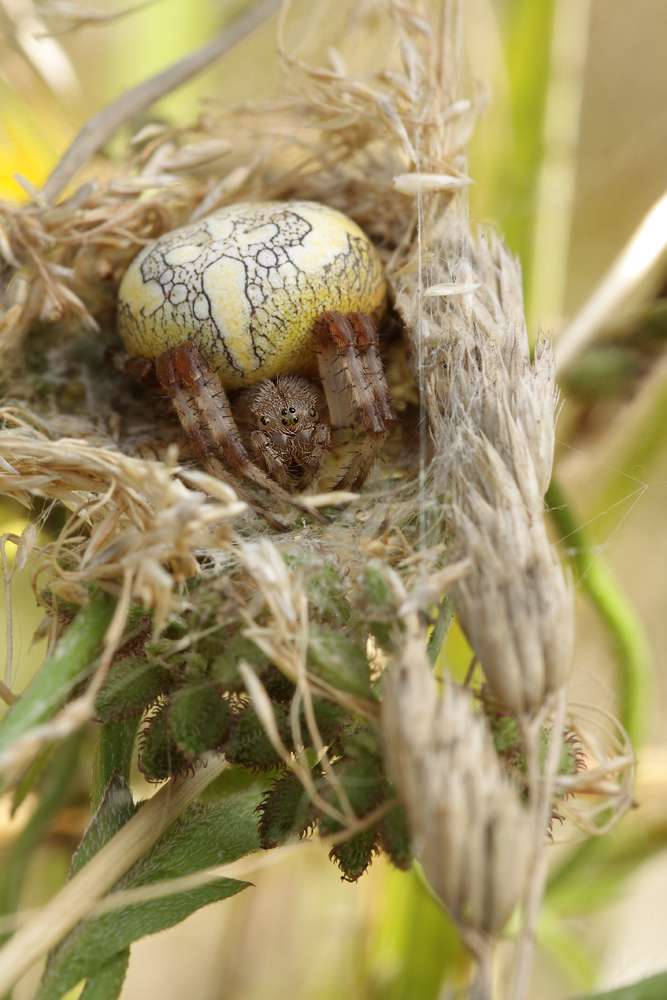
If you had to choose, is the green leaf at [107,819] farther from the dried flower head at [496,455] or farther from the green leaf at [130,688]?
the dried flower head at [496,455]

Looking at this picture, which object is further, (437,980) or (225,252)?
(437,980)

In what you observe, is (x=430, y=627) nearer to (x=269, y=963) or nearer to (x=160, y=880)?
(x=160, y=880)

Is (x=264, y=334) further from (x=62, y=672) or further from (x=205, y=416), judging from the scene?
(x=62, y=672)

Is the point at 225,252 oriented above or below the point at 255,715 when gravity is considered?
above

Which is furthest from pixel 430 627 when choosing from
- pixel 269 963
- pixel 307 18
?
pixel 307 18

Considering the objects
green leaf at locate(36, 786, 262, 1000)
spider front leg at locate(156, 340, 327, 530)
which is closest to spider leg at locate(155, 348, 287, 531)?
spider front leg at locate(156, 340, 327, 530)

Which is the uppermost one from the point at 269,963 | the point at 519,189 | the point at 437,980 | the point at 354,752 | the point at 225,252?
the point at 225,252

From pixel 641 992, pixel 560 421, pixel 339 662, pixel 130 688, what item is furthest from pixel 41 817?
pixel 560 421
